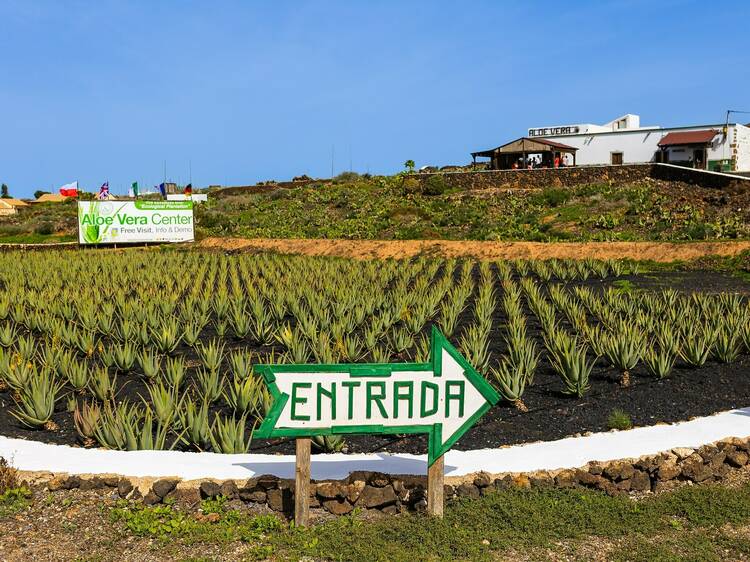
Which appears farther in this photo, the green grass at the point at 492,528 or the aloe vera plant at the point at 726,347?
the aloe vera plant at the point at 726,347

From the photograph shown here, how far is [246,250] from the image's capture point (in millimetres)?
31844

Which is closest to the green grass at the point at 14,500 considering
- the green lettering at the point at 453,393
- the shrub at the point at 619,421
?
the green lettering at the point at 453,393

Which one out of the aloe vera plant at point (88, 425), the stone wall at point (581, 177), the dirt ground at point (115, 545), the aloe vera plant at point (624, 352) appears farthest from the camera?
the stone wall at point (581, 177)

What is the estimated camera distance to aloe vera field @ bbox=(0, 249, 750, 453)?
22.6ft

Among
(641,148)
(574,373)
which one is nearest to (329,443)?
(574,373)

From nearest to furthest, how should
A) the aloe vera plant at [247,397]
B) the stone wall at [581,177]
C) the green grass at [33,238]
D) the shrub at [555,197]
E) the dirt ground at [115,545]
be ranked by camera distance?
the dirt ground at [115,545] < the aloe vera plant at [247,397] < the stone wall at [581,177] < the shrub at [555,197] < the green grass at [33,238]

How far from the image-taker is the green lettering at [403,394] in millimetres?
4855

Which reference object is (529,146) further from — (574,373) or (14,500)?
(14,500)

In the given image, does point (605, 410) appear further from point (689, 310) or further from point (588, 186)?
point (588, 186)

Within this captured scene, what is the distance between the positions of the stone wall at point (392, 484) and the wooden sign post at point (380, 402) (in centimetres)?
36

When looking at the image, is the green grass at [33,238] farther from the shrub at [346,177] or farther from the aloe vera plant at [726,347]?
the aloe vera plant at [726,347]

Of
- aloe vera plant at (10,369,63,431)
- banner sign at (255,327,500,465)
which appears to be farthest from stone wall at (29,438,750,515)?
aloe vera plant at (10,369,63,431)

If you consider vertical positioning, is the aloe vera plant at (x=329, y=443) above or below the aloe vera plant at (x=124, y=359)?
below

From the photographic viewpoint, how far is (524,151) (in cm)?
5322
